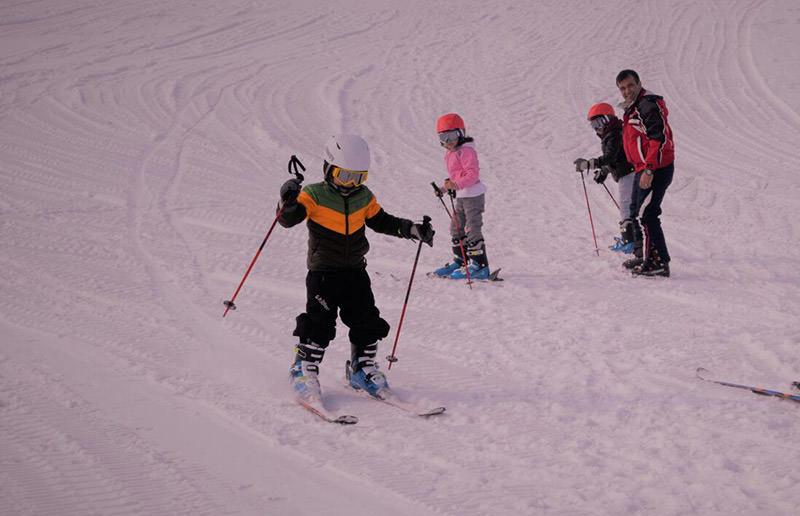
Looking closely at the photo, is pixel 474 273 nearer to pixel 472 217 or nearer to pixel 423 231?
pixel 472 217

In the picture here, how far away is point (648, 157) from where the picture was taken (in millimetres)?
6520

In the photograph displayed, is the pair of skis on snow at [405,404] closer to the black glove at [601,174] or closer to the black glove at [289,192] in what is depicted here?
the black glove at [289,192]

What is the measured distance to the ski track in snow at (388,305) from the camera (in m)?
3.51

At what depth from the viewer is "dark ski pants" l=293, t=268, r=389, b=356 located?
4.45 m

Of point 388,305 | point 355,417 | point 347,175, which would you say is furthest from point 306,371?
point 388,305

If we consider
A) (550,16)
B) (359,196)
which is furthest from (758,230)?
(550,16)

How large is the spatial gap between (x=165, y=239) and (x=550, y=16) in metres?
17.0

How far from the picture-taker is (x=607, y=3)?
71.4 ft

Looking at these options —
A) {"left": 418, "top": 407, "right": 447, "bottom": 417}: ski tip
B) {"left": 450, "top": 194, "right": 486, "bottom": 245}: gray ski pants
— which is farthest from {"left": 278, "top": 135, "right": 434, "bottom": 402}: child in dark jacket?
{"left": 450, "top": 194, "right": 486, "bottom": 245}: gray ski pants

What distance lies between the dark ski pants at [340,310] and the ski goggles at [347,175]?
2.12ft

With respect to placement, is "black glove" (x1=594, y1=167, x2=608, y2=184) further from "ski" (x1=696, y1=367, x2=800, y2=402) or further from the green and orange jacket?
the green and orange jacket

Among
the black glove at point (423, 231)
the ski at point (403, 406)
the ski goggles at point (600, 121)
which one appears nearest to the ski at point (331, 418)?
the ski at point (403, 406)

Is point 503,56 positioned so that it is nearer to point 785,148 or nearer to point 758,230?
point 785,148

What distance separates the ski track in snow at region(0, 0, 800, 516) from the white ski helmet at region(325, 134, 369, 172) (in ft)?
5.34
